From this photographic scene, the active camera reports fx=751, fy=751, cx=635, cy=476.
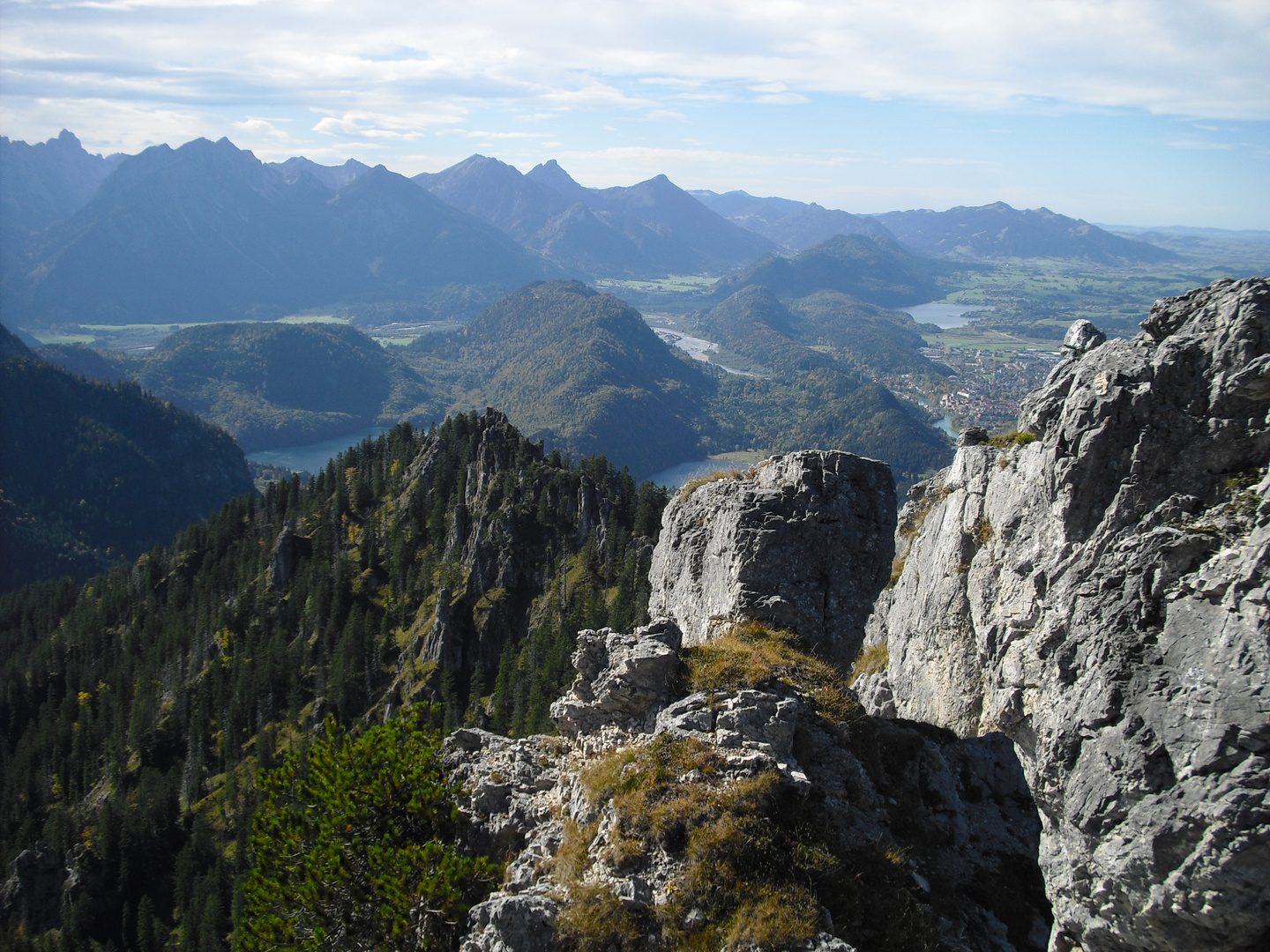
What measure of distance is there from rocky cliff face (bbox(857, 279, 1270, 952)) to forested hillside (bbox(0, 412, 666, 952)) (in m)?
61.4

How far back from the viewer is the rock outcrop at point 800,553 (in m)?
27.5

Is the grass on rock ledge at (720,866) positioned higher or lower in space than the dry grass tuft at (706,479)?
lower

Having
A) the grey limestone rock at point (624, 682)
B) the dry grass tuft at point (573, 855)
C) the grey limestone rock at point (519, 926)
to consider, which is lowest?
the grey limestone rock at point (519, 926)

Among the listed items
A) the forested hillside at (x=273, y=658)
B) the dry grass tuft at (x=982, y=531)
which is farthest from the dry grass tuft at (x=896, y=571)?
the forested hillside at (x=273, y=658)

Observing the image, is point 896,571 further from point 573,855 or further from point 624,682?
point 573,855

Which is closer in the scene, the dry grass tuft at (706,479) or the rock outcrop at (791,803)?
the rock outcrop at (791,803)

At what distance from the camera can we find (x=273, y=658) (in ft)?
391

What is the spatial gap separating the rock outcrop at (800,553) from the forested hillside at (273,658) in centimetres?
5153

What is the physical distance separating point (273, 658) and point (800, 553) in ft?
373

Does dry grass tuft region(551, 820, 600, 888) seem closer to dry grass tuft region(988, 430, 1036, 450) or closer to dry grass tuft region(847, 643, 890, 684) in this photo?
dry grass tuft region(988, 430, 1036, 450)

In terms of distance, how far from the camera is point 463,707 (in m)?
103

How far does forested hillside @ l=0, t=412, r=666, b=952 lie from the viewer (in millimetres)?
94500

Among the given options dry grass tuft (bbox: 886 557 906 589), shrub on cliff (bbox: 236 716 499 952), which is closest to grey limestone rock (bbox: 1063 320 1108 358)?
dry grass tuft (bbox: 886 557 906 589)

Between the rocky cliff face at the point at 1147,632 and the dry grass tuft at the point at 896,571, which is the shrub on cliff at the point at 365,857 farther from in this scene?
the dry grass tuft at the point at 896,571
